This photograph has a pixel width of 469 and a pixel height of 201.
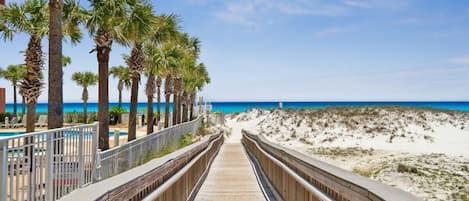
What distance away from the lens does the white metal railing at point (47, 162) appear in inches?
215

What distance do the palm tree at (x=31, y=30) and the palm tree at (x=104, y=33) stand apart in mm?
1240

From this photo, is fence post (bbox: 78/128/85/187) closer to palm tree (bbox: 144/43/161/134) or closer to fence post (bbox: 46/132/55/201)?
fence post (bbox: 46/132/55/201)

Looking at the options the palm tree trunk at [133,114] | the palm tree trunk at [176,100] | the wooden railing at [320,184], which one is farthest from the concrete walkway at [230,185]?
the palm tree trunk at [176,100]

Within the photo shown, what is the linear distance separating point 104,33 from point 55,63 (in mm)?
5116

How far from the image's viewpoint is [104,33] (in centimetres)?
1734

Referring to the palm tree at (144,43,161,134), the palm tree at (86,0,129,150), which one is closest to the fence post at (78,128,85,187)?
the palm tree at (86,0,129,150)

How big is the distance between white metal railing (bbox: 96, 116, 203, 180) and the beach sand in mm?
8858

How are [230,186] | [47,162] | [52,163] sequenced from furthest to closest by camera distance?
[230,186] < [52,163] < [47,162]

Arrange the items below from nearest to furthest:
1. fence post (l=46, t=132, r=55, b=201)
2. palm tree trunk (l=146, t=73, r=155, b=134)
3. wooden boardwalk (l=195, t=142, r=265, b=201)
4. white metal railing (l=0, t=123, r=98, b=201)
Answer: white metal railing (l=0, t=123, r=98, b=201) < fence post (l=46, t=132, r=55, b=201) < wooden boardwalk (l=195, t=142, r=265, b=201) < palm tree trunk (l=146, t=73, r=155, b=134)

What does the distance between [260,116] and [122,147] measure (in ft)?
154

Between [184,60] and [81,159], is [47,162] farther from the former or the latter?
[184,60]

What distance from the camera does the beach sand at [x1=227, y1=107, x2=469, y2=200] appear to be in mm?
24420

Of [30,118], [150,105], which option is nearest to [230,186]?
[30,118]

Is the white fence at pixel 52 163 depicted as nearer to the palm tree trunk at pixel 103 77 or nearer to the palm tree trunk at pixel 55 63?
the palm tree trunk at pixel 55 63
